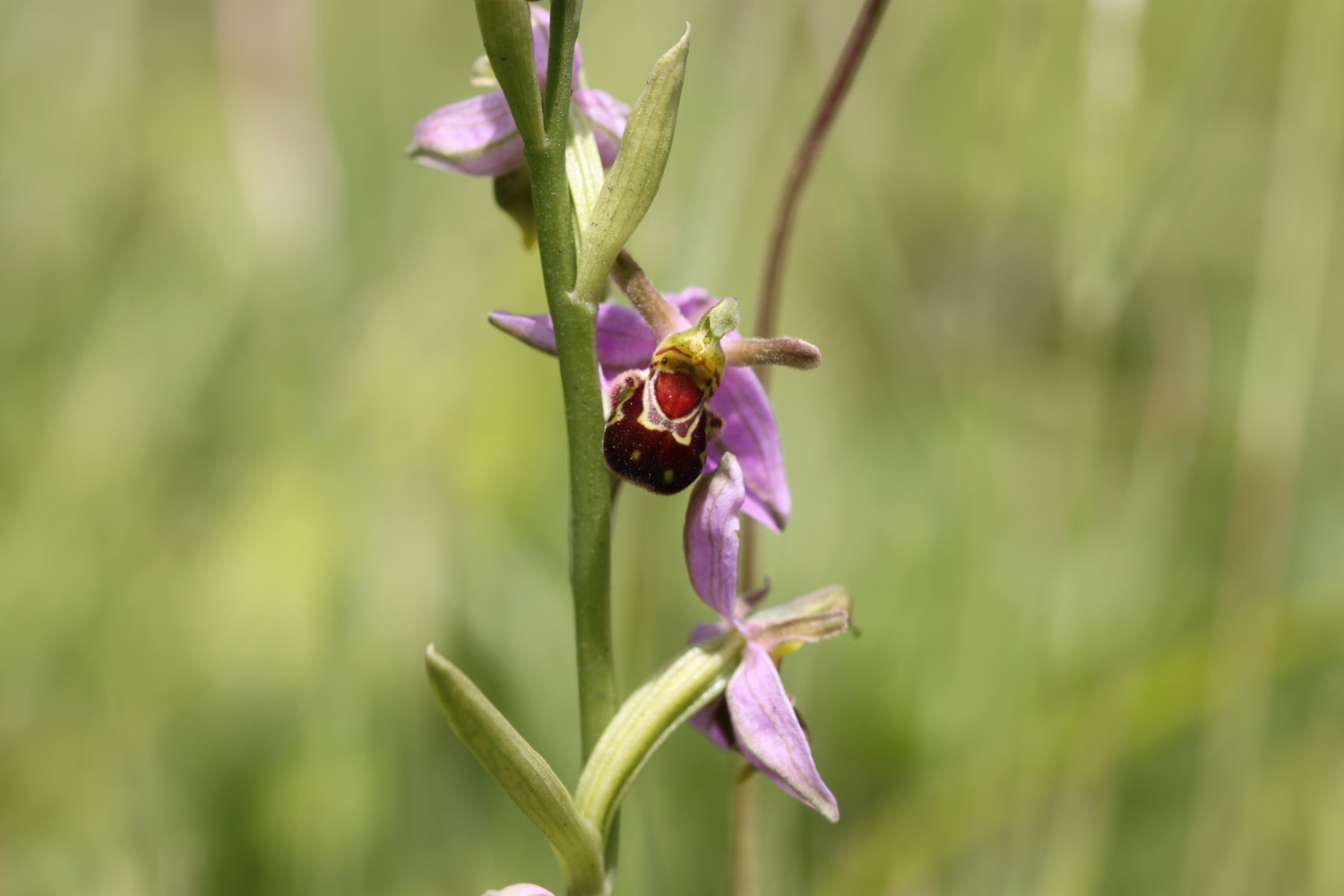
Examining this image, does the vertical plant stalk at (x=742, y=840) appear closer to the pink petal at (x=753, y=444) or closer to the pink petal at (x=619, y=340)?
the pink petal at (x=753, y=444)

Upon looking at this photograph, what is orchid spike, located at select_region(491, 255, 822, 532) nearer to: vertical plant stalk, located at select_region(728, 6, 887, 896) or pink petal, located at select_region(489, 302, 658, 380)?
pink petal, located at select_region(489, 302, 658, 380)

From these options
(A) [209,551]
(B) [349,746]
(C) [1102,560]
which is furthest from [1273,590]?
(A) [209,551]

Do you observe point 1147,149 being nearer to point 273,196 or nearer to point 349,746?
point 349,746

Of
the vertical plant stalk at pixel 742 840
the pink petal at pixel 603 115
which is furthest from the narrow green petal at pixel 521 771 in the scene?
the pink petal at pixel 603 115

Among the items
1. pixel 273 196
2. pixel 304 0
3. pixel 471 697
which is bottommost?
pixel 471 697

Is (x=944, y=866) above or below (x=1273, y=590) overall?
below

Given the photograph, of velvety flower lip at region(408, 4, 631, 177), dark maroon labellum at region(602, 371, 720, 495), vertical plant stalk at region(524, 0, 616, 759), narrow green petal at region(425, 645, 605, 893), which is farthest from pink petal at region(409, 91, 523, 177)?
narrow green petal at region(425, 645, 605, 893)
